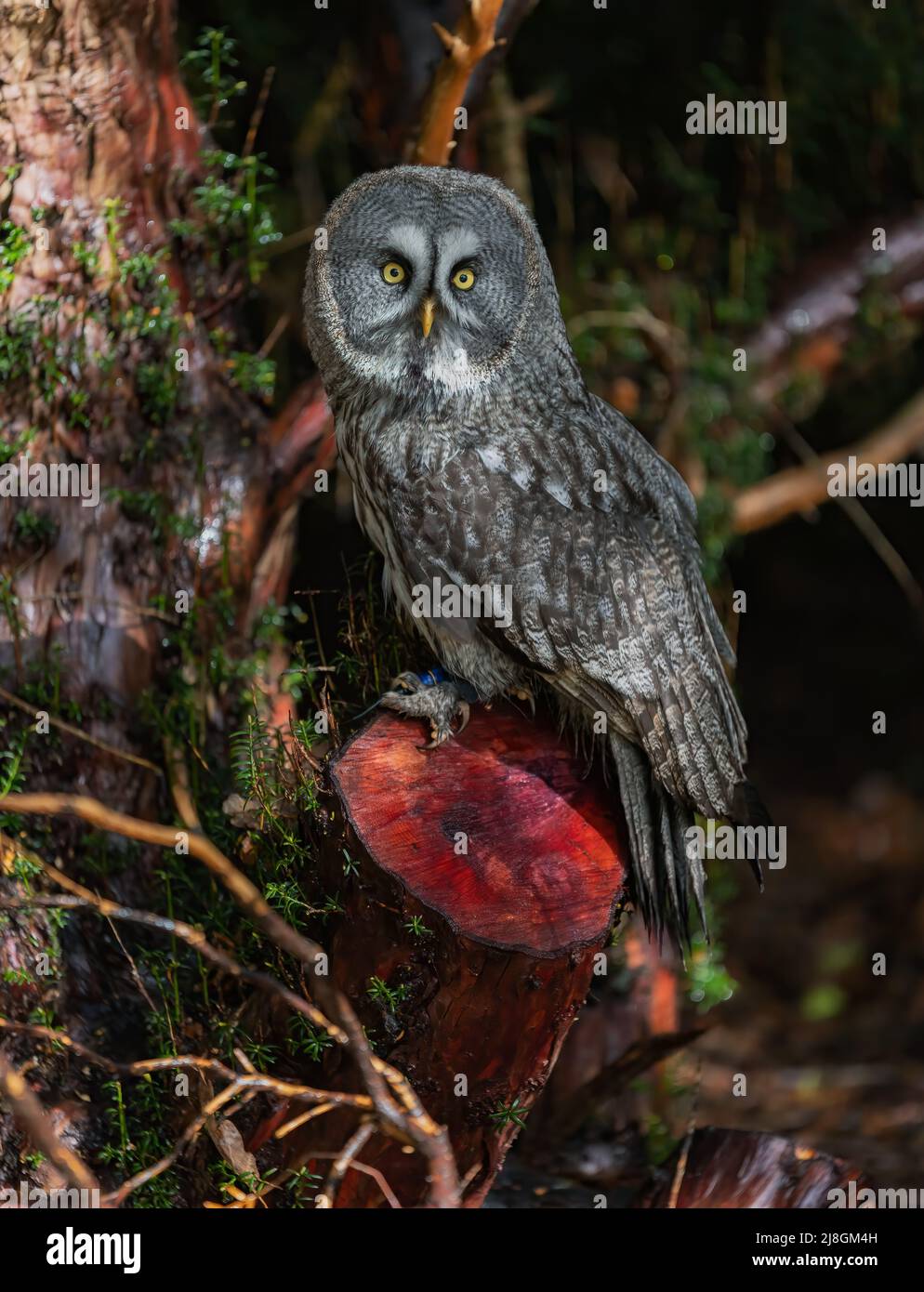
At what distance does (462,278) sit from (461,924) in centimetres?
139

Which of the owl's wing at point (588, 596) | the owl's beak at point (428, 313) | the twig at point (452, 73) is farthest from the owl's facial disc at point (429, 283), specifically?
the twig at point (452, 73)

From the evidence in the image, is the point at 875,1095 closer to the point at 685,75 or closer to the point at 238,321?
the point at 238,321

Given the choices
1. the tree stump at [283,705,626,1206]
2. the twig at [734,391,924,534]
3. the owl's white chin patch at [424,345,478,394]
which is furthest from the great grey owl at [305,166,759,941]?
the twig at [734,391,924,534]

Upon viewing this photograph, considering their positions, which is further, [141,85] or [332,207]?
→ [141,85]

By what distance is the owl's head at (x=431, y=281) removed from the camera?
9.14ft

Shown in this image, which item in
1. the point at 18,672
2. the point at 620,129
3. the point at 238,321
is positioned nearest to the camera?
the point at 18,672

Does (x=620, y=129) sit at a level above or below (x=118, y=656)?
above

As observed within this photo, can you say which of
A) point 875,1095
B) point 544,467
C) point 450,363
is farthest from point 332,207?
point 875,1095

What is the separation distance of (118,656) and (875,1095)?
3.40 meters

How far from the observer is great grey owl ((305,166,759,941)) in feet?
9.14

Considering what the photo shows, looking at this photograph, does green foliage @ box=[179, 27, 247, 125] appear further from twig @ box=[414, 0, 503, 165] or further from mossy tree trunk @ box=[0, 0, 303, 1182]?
twig @ box=[414, 0, 503, 165]

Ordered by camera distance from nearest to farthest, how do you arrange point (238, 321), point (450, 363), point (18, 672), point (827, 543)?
point (450, 363) < point (18, 672) < point (238, 321) < point (827, 543)
